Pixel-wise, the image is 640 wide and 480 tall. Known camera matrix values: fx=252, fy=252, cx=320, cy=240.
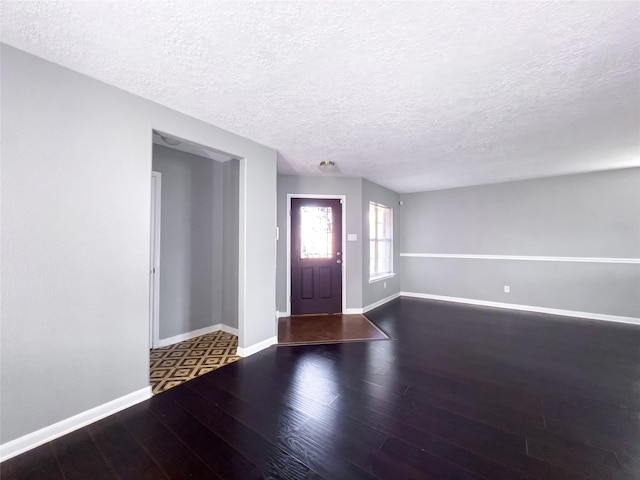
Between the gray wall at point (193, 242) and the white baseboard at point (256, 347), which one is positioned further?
the gray wall at point (193, 242)

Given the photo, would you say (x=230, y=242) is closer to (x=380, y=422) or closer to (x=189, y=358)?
(x=189, y=358)

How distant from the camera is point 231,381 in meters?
2.27

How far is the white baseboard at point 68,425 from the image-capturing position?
1.45 meters

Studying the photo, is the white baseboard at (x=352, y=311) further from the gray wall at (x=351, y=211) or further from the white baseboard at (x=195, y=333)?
the white baseboard at (x=195, y=333)

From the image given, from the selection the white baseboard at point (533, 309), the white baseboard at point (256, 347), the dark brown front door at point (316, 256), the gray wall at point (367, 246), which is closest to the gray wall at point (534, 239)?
the white baseboard at point (533, 309)

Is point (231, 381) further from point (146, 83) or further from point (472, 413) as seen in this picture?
point (146, 83)

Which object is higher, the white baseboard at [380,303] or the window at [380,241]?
the window at [380,241]

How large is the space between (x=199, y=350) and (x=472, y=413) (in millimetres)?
2758

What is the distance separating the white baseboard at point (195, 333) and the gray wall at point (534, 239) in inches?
163

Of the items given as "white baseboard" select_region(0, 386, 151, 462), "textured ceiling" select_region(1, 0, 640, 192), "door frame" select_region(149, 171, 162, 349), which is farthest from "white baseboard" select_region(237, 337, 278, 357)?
"textured ceiling" select_region(1, 0, 640, 192)

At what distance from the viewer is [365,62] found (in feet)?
5.29

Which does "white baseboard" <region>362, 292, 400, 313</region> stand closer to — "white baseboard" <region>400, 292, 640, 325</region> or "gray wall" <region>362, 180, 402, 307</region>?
"gray wall" <region>362, 180, 402, 307</region>

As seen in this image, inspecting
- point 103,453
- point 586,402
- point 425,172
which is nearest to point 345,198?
point 425,172

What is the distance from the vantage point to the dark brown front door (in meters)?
4.40
